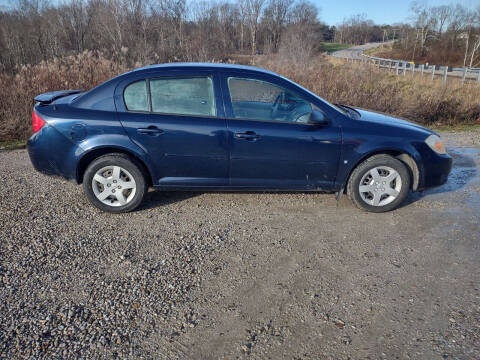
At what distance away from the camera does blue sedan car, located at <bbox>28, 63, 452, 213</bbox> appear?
4.09 m

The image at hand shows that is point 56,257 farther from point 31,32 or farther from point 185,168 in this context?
point 31,32

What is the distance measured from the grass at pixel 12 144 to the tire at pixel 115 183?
13.9ft

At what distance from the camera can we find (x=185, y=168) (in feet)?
13.9

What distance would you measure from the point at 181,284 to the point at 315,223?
72.2 inches

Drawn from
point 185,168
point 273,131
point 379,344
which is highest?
point 273,131

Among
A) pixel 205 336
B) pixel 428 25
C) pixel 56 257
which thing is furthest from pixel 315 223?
pixel 428 25

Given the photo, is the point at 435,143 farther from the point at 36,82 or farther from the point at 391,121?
the point at 36,82

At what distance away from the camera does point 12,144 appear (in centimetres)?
760

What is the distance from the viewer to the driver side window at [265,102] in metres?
4.18

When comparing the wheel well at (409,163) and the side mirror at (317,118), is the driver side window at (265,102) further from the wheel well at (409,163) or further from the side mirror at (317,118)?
the wheel well at (409,163)

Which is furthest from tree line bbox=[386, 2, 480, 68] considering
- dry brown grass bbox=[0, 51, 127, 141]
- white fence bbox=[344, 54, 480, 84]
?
dry brown grass bbox=[0, 51, 127, 141]

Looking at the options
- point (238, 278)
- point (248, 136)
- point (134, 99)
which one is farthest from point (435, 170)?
point (134, 99)

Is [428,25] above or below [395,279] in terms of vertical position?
above

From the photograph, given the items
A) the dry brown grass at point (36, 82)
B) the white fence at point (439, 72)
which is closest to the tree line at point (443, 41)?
the white fence at point (439, 72)
